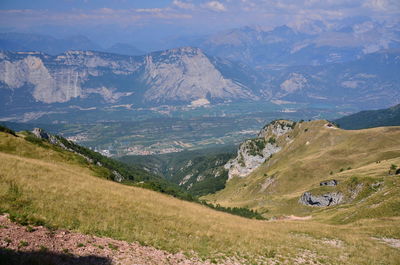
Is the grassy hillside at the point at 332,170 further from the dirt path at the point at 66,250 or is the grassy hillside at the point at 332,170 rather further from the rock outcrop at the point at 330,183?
the dirt path at the point at 66,250

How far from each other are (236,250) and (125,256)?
11.0m

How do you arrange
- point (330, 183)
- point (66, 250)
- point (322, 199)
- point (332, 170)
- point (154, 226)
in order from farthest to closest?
point (332, 170)
point (330, 183)
point (322, 199)
point (154, 226)
point (66, 250)

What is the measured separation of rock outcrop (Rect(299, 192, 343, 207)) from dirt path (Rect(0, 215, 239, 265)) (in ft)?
284

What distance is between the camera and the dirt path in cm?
1775

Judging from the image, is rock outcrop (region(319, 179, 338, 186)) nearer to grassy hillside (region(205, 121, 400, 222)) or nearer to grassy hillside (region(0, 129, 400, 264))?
grassy hillside (region(205, 121, 400, 222))

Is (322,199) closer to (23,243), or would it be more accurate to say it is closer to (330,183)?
(330,183)

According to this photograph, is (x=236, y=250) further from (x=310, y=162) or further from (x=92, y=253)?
(x=310, y=162)

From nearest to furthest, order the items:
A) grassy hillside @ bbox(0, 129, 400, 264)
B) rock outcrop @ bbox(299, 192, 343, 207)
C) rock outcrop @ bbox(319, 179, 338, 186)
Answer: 1. grassy hillside @ bbox(0, 129, 400, 264)
2. rock outcrop @ bbox(299, 192, 343, 207)
3. rock outcrop @ bbox(319, 179, 338, 186)

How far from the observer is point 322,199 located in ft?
348

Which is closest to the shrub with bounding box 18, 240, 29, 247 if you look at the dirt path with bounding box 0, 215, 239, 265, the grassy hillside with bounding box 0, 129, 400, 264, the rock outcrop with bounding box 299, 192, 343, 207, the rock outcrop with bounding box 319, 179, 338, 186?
the dirt path with bounding box 0, 215, 239, 265

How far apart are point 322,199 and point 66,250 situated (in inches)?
3956

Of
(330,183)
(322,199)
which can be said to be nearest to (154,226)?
(322,199)

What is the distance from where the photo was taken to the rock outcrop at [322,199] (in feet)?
326

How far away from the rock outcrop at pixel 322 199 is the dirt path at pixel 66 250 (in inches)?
3402
